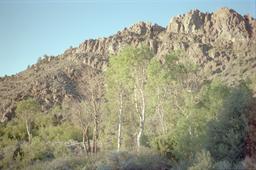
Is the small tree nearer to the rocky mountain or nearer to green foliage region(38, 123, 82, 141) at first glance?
green foliage region(38, 123, 82, 141)

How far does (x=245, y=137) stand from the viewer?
16.9 m

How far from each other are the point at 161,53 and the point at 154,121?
53.6m

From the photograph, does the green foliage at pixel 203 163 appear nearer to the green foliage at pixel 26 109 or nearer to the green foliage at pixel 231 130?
the green foliage at pixel 231 130

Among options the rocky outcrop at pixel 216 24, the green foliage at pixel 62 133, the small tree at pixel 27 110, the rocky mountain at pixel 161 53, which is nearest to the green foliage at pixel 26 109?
the small tree at pixel 27 110

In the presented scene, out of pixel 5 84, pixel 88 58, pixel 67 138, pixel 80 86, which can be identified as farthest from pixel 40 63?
pixel 80 86

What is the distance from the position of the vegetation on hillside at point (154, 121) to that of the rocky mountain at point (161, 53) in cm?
2428

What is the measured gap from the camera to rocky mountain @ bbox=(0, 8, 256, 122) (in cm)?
6988

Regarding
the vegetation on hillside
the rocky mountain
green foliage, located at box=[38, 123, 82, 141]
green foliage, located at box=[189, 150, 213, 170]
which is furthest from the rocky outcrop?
green foliage, located at box=[189, 150, 213, 170]

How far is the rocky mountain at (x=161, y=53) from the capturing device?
69.9 metres

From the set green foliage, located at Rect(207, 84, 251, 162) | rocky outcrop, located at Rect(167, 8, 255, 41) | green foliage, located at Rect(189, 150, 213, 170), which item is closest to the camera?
green foliage, located at Rect(189, 150, 213, 170)

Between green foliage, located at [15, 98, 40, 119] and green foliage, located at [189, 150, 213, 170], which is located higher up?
green foliage, located at [15, 98, 40, 119]

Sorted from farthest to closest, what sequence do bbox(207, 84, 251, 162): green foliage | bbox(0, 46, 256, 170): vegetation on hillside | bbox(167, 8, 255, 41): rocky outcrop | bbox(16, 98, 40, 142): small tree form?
bbox(167, 8, 255, 41): rocky outcrop → bbox(16, 98, 40, 142): small tree → bbox(0, 46, 256, 170): vegetation on hillside → bbox(207, 84, 251, 162): green foliage

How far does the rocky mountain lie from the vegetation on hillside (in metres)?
24.3

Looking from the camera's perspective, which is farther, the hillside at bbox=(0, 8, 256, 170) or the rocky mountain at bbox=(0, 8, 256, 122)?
the rocky mountain at bbox=(0, 8, 256, 122)
